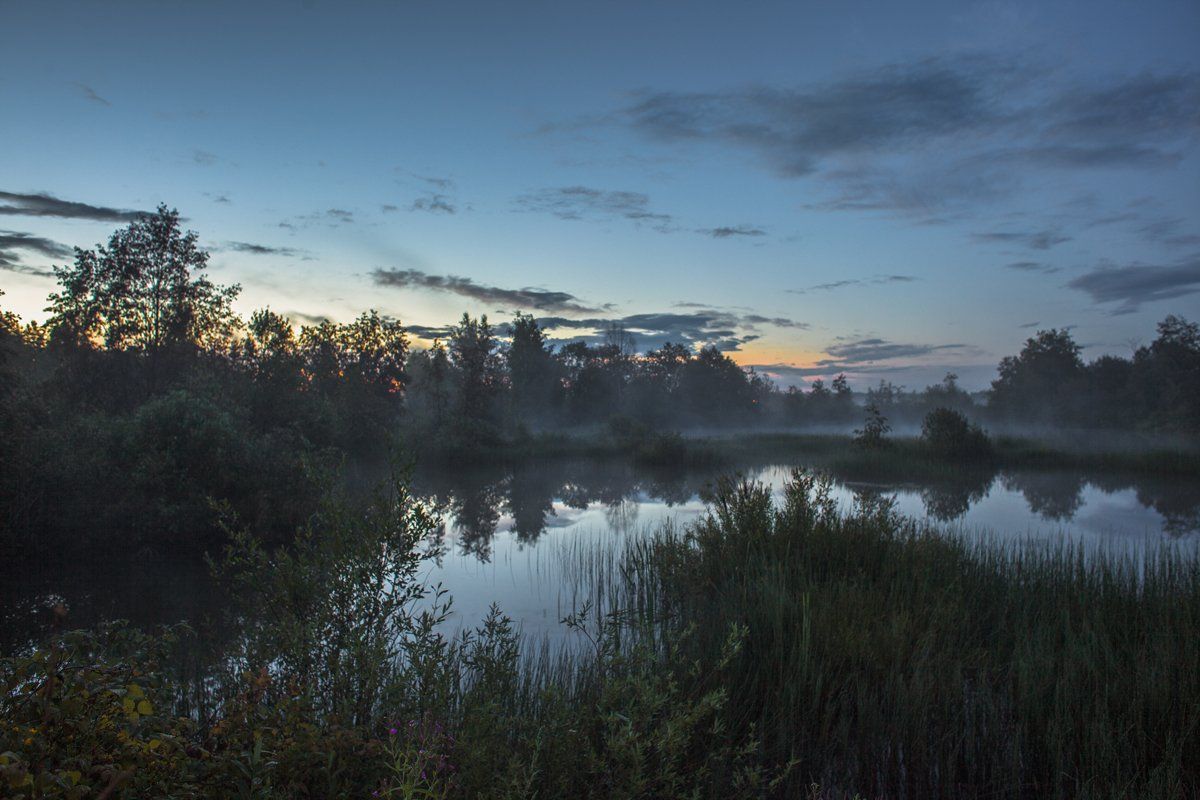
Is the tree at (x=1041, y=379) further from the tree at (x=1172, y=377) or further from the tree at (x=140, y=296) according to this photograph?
the tree at (x=140, y=296)

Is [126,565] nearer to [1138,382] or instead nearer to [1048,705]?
[1048,705]

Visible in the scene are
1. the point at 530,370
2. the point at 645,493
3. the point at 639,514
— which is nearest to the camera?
the point at 639,514

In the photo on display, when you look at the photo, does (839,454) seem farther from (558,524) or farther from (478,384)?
(478,384)

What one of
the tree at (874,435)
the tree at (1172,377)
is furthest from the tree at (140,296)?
the tree at (1172,377)

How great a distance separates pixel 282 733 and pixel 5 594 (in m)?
9.56

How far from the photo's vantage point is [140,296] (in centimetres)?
2752

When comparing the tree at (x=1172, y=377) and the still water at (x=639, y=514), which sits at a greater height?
the tree at (x=1172, y=377)

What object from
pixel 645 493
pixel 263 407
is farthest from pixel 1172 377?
pixel 263 407

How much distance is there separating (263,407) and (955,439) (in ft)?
101

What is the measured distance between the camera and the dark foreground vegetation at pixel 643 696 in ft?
8.04

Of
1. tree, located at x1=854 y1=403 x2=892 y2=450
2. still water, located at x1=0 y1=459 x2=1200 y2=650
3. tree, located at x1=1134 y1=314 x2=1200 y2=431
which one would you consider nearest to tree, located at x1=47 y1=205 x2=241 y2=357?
still water, located at x1=0 y1=459 x2=1200 y2=650

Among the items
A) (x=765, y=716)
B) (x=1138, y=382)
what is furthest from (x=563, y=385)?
(x=765, y=716)

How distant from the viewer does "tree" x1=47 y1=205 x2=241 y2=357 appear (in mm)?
26234

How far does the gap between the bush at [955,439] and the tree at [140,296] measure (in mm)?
34546
